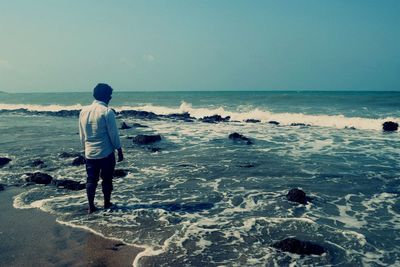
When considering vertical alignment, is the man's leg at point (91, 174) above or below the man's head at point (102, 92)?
below

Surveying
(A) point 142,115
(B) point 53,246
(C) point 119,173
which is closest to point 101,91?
(B) point 53,246

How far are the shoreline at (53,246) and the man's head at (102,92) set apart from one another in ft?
7.27

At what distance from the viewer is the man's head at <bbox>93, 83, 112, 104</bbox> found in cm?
633

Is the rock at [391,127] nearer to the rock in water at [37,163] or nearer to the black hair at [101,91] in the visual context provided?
the rock in water at [37,163]

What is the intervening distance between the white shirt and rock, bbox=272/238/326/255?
123 inches

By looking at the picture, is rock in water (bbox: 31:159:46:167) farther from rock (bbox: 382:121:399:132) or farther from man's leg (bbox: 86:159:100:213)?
rock (bbox: 382:121:399:132)

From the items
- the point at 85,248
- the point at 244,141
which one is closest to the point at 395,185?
the point at 85,248

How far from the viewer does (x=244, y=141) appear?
677 inches

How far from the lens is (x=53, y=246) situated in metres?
5.15

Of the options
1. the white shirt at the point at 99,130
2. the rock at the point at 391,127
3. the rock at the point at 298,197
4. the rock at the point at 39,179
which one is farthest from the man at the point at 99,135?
the rock at the point at 391,127

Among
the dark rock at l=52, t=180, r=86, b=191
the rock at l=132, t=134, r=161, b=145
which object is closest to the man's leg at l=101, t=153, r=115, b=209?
the dark rock at l=52, t=180, r=86, b=191

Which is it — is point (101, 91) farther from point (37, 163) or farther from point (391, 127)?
point (391, 127)

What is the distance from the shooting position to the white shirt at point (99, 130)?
20.4ft

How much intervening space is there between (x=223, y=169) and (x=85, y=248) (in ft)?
20.6
